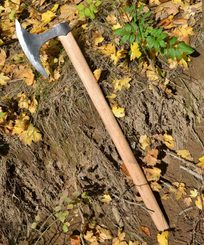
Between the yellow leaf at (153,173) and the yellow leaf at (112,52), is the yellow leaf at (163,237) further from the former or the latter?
the yellow leaf at (112,52)

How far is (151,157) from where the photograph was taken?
2.63m

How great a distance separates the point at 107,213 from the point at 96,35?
52.1 inches

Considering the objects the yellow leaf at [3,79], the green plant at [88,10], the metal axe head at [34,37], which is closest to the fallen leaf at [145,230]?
the metal axe head at [34,37]

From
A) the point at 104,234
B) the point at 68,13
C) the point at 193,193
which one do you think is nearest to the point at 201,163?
the point at 193,193

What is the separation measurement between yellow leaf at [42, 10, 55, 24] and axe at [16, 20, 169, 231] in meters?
0.81

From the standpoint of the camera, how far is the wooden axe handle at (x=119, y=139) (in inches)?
93.3

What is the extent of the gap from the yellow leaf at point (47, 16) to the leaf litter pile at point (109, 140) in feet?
0.90

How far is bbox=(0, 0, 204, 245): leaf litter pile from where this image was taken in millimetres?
2582

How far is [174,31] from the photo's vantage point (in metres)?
2.81

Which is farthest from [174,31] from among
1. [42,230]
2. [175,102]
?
[42,230]

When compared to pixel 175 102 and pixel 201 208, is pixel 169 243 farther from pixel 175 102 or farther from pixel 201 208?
pixel 175 102

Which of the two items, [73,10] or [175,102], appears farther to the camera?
[73,10]

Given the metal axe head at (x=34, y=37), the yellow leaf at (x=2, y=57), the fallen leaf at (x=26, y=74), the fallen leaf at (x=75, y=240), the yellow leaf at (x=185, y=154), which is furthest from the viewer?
the yellow leaf at (x=2, y=57)

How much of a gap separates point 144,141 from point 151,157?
129mm
